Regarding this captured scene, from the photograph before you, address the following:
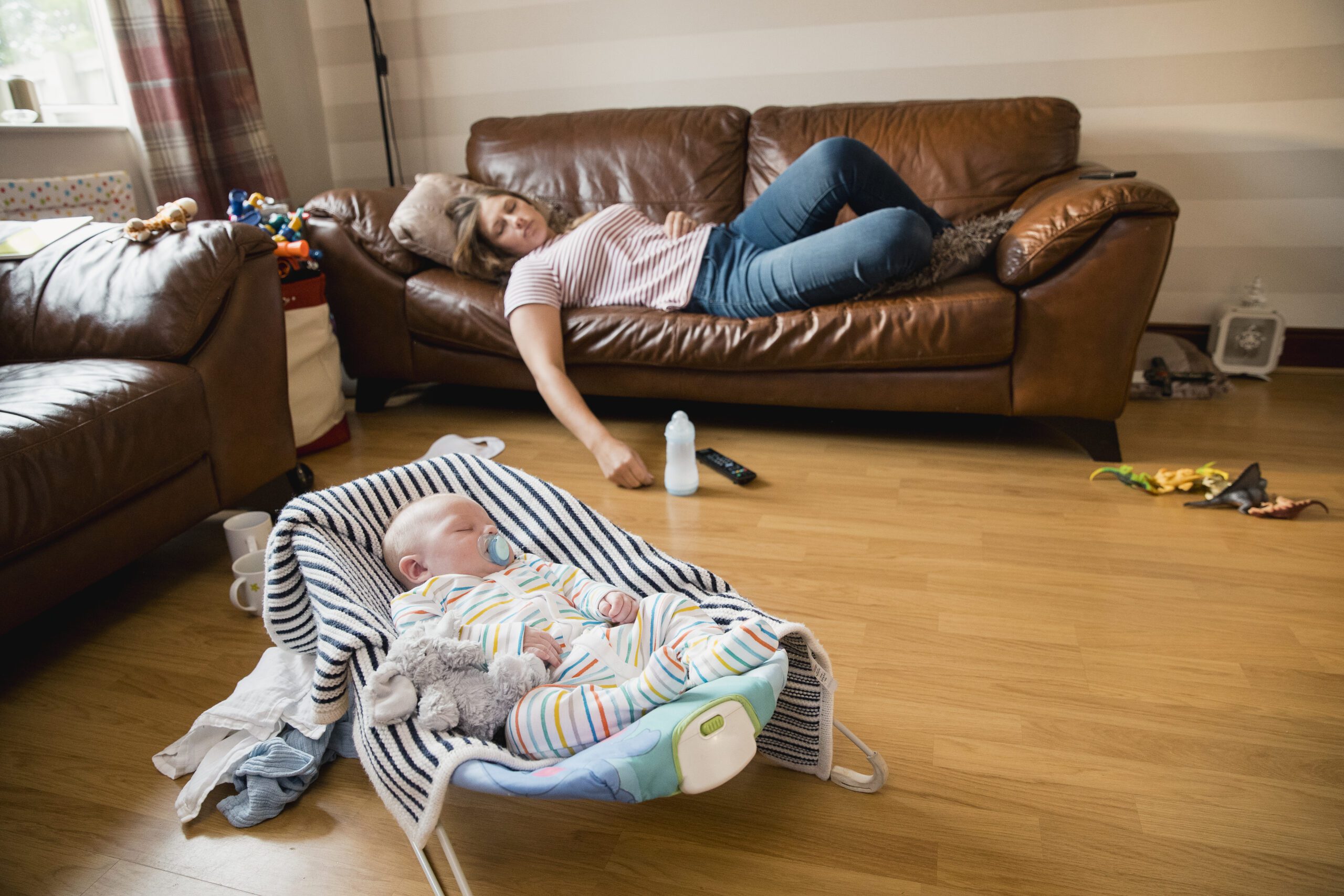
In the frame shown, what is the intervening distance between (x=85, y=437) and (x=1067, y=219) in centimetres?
195

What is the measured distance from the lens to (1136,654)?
4.21 ft

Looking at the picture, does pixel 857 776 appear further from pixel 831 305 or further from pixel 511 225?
pixel 511 225

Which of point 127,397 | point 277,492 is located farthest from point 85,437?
point 277,492

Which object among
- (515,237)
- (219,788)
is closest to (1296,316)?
(515,237)

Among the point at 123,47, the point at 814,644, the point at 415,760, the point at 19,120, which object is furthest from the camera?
the point at 123,47

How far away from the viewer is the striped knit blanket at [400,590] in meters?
0.92

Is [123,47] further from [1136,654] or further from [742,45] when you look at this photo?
[1136,654]

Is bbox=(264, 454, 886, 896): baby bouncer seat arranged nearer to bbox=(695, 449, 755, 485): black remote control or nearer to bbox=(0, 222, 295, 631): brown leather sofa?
bbox=(0, 222, 295, 631): brown leather sofa

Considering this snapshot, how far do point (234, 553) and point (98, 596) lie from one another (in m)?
0.27

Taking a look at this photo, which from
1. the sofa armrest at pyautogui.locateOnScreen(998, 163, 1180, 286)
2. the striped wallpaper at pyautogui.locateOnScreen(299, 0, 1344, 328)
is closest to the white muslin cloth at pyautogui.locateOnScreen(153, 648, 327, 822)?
the sofa armrest at pyautogui.locateOnScreen(998, 163, 1180, 286)

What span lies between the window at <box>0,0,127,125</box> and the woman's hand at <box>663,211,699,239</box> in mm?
1697

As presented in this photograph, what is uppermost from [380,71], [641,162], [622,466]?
[380,71]

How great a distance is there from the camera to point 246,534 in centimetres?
158

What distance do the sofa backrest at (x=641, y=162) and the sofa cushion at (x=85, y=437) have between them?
140 centimetres
